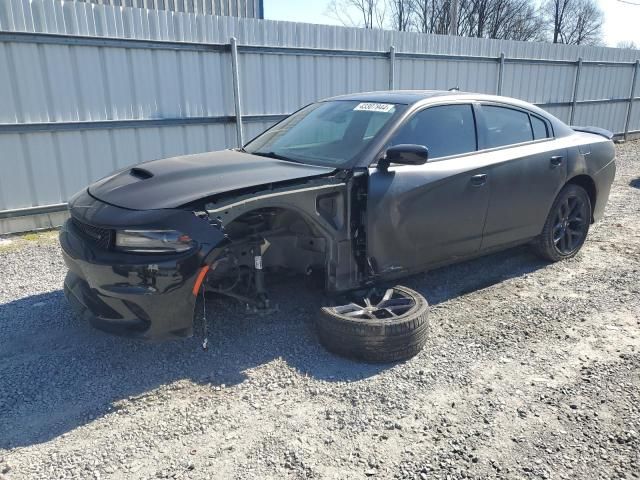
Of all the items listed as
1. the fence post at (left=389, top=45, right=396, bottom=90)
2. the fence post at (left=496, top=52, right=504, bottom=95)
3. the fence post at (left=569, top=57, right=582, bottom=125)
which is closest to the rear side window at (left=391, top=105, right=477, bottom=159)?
the fence post at (left=389, top=45, right=396, bottom=90)

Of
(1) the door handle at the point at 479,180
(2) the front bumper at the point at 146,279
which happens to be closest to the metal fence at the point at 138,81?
(2) the front bumper at the point at 146,279

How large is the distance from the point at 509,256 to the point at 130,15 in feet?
18.3

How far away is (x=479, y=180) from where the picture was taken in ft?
13.7

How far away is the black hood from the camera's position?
3078 mm

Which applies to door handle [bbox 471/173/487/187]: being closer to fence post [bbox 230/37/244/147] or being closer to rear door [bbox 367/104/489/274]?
rear door [bbox 367/104/489/274]

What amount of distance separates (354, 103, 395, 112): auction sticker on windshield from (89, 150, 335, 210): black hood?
0.84m

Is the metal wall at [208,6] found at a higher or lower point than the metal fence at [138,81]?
higher

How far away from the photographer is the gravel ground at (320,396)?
2467 millimetres

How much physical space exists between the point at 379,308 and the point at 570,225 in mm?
2828

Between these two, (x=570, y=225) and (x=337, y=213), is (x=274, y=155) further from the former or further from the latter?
(x=570, y=225)

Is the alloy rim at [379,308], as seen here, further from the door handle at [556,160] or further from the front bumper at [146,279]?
the door handle at [556,160]

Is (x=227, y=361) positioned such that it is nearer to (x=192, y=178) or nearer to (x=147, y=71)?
(x=192, y=178)

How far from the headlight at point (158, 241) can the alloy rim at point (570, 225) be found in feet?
12.3

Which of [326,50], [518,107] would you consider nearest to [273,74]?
[326,50]
